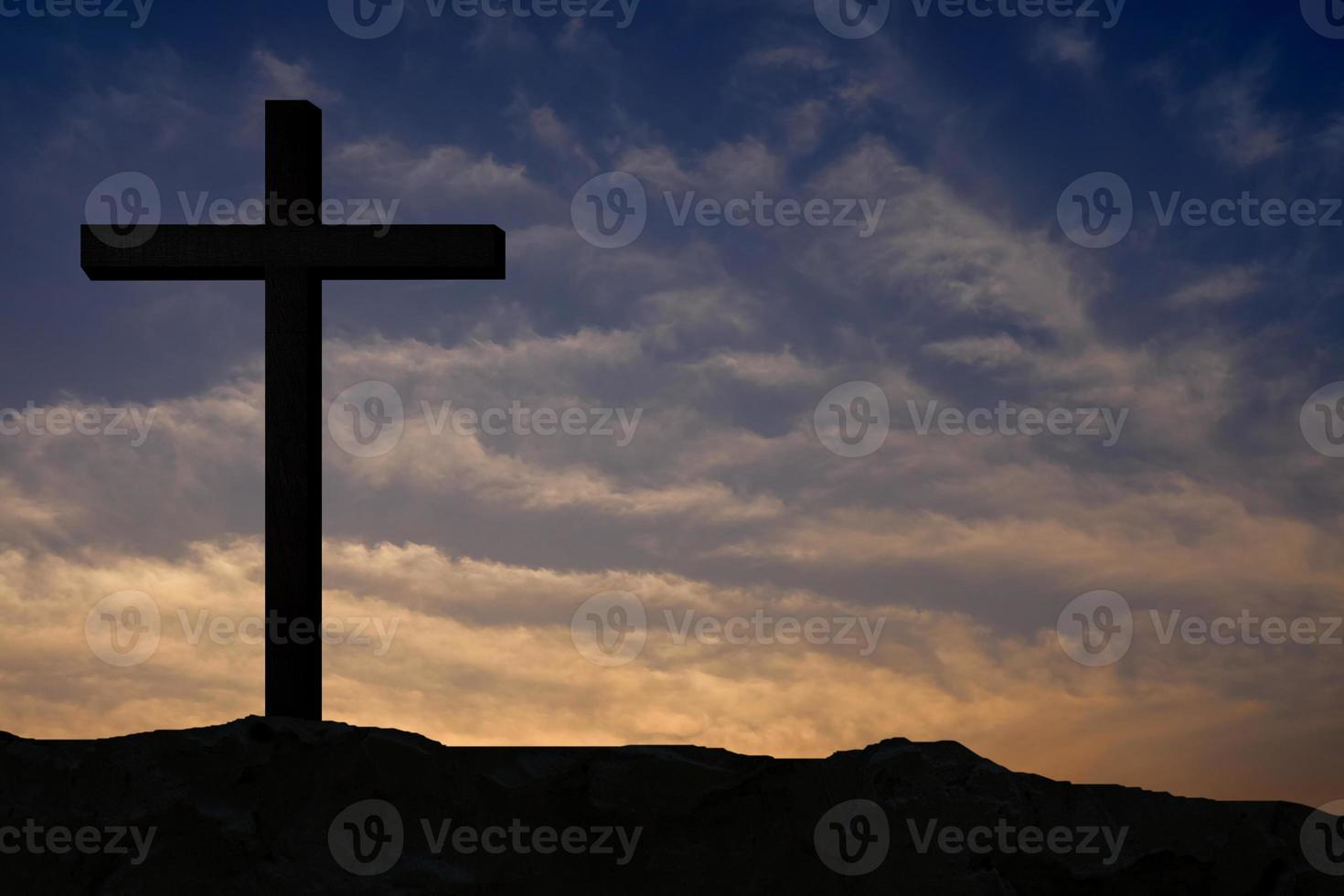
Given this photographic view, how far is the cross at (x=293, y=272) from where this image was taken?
4.68 meters

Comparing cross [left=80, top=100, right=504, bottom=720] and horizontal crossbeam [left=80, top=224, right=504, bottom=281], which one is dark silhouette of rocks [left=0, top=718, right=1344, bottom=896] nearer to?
cross [left=80, top=100, right=504, bottom=720]

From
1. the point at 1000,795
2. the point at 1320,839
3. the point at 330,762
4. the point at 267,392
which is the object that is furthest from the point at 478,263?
the point at 1320,839

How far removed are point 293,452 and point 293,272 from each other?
0.64 metres

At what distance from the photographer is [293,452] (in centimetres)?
474

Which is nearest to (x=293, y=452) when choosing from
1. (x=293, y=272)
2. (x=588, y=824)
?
(x=293, y=272)

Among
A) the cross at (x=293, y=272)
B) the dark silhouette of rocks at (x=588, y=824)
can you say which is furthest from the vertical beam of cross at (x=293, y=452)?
the dark silhouette of rocks at (x=588, y=824)

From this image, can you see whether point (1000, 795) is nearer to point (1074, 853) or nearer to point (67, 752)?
point (1074, 853)

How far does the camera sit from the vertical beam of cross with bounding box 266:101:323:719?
4648 millimetres

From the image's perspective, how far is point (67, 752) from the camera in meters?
4.14

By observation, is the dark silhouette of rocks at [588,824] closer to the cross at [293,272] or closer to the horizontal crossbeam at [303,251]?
the cross at [293,272]

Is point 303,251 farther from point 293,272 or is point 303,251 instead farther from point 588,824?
point 588,824

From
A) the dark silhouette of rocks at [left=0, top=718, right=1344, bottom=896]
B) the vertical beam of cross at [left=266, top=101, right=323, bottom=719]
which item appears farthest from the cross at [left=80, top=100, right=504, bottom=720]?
the dark silhouette of rocks at [left=0, top=718, right=1344, bottom=896]

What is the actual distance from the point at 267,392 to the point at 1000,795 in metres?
2.79

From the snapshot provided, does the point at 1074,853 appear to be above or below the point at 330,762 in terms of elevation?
below
